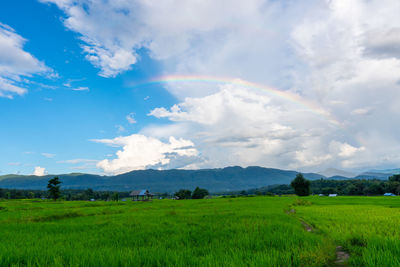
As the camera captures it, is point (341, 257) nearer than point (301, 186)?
Yes

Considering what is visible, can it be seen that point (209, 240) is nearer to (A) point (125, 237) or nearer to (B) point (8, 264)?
(A) point (125, 237)

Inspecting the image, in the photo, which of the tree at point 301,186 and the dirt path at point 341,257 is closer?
the dirt path at point 341,257

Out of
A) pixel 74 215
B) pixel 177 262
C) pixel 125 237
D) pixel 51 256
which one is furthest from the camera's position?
pixel 74 215

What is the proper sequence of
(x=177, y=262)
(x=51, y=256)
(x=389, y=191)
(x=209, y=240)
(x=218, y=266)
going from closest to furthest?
(x=218, y=266) < (x=177, y=262) < (x=51, y=256) < (x=209, y=240) < (x=389, y=191)

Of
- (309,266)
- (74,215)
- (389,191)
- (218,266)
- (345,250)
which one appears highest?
(218,266)

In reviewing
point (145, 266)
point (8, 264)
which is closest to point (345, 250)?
point (145, 266)

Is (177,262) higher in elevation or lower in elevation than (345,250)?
higher

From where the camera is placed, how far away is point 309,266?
516 cm

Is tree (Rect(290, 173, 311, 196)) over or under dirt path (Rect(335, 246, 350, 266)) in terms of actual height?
under

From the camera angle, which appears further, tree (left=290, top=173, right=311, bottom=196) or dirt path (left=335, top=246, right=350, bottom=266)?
tree (left=290, top=173, right=311, bottom=196)

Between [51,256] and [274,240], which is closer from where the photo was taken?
[51,256]

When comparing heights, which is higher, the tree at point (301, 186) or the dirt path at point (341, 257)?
the dirt path at point (341, 257)

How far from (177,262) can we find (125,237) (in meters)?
5.40

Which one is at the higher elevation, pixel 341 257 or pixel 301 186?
pixel 341 257
